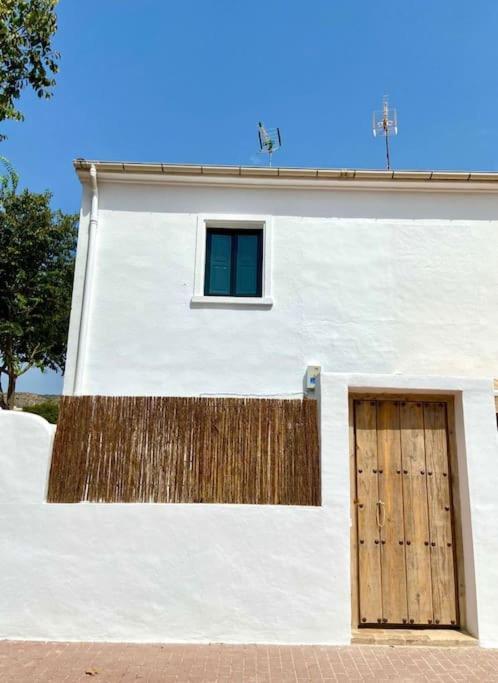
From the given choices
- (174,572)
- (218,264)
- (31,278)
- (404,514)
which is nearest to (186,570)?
(174,572)

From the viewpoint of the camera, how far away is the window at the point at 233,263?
7.48 meters

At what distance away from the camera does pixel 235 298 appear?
7246mm

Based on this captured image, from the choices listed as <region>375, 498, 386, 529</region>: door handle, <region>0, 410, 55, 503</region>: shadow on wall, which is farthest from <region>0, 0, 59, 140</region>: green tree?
<region>375, 498, 386, 529</region>: door handle

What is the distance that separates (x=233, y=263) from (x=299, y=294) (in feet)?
3.69

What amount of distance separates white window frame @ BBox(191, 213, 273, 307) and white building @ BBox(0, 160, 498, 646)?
0.03 metres

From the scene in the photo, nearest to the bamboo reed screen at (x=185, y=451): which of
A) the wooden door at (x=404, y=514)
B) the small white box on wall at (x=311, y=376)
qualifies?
the wooden door at (x=404, y=514)

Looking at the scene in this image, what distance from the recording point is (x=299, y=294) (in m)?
7.27

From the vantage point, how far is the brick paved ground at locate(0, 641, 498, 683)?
174 inches

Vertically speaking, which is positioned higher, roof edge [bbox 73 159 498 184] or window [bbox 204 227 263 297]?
roof edge [bbox 73 159 498 184]

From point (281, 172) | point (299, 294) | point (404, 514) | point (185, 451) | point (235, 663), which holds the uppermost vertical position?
point (281, 172)

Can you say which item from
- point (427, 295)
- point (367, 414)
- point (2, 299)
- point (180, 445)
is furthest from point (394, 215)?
point (2, 299)

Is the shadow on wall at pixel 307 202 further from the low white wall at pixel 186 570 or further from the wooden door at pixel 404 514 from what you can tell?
the low white wall at pixel 186 570

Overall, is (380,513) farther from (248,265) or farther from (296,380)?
(248,265)

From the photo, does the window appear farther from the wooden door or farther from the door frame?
the wooden door
